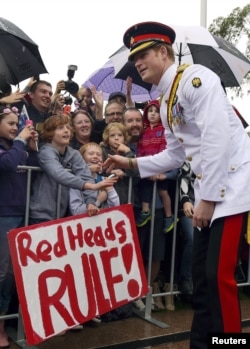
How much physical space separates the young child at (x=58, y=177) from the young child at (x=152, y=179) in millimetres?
642

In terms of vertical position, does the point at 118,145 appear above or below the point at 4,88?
below

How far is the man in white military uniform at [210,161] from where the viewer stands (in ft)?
8.92

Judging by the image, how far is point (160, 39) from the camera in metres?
3.07

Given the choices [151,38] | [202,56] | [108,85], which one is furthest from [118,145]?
[108,85]

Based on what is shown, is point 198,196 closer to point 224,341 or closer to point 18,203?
point 224,341

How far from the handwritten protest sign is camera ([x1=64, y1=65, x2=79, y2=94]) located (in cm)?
223

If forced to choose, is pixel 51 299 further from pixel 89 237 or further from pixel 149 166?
pixel 149 166

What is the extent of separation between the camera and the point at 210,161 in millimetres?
2695

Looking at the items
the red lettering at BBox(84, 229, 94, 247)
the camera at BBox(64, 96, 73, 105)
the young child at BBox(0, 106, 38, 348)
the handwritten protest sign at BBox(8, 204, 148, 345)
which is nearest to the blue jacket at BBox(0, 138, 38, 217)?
the young child at BBox(0, 106, 38, 348)

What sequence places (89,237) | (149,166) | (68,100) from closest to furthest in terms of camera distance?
(149,166) < (89,237) < (68,100)

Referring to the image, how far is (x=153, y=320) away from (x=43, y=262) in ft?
4.18

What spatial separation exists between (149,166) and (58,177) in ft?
2.73

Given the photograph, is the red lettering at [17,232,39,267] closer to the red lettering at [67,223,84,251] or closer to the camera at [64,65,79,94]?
the red lettering at [67,223,84,251]

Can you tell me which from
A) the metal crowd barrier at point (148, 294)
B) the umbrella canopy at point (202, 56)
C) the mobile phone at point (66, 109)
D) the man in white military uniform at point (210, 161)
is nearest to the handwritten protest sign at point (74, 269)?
the metal crowd barrier at point (148, 294)
